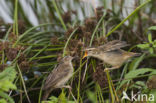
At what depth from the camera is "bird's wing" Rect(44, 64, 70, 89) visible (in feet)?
7.91

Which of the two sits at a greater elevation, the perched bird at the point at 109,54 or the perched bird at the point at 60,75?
the perched bird at the point at 109,54

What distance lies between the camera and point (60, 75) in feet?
8.16

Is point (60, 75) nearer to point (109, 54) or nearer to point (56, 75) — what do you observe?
point (56, 75)

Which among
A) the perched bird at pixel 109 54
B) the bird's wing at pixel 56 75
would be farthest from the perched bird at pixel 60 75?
the perched bird at pixel 109 54

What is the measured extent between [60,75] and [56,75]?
6 centimetres

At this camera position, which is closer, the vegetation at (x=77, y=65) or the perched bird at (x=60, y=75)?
the vegetation at (x=77, y=65)

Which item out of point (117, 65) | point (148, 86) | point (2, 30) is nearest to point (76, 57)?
point (117, 65)

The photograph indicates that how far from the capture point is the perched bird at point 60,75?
2404 millimetres

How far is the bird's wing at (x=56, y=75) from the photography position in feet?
7.91

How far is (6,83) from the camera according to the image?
5.48ft

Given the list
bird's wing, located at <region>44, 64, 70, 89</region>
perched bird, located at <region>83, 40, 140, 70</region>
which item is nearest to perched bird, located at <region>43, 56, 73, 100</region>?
bird's wing, located at <region>44, 64, 70, 89</region>

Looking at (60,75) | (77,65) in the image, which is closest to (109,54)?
(77,65)

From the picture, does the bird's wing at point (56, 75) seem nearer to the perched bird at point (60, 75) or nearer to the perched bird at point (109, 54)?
the perched bird at point (60, 75)

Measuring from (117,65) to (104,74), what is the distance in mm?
170
